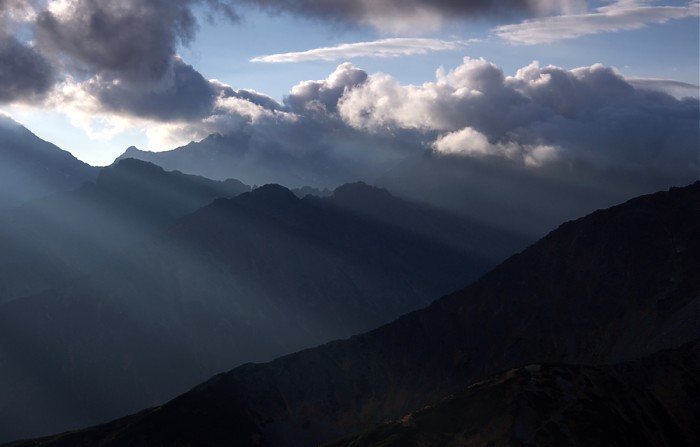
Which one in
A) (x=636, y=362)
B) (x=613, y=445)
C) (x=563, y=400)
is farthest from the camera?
(x=636, y=362)

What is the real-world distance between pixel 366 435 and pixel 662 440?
214 feet

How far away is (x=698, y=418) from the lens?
163 meters

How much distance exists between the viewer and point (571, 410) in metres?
160

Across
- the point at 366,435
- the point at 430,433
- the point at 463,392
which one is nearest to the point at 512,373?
the point at 463,392

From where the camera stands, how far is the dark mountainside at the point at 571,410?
6166 inches

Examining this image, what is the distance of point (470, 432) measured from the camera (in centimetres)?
16350

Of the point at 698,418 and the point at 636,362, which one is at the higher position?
the point at 636,362

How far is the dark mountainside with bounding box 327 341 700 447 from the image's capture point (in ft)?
514

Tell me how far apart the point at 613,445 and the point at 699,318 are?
5735 centimetres

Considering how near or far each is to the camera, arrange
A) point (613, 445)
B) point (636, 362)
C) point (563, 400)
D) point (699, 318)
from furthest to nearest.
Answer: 1. point (699, 318)
2. point (636, 362)
3. point (563, 400)
4. point (613, 445)

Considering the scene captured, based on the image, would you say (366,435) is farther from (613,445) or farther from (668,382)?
(668,382)

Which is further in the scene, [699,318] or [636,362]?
[699,318]

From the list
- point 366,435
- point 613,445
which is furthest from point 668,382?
point 366,435

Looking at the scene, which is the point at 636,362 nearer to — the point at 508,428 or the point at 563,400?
the point at 563,400
